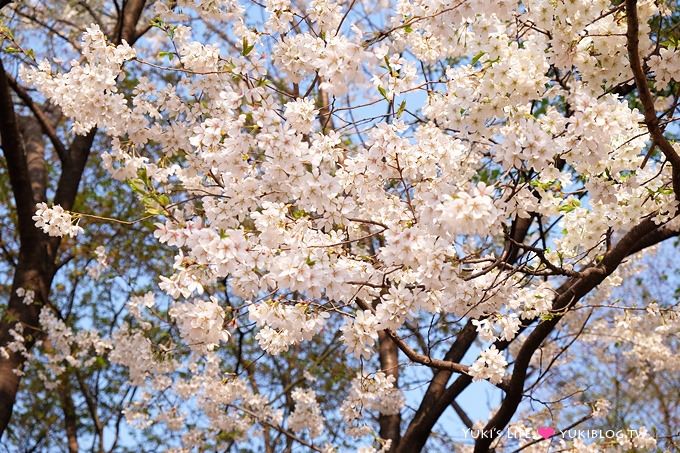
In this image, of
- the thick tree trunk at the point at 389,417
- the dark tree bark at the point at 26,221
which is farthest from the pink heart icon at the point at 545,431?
the dark tree bark at the point at 26,221

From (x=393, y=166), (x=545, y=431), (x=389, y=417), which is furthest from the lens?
(x=389, y=417)

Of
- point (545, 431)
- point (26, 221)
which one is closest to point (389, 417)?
point (545, 431)

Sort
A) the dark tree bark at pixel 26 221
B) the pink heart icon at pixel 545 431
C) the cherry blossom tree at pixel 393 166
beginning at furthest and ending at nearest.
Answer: the dark tree bark at pixel 26 221 < the pink heart icon at pixel 545 431 < the cherry blossom tree at pixel 393 166

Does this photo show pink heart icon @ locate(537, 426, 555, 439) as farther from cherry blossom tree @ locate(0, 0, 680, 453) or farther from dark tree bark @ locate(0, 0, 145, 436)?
dark tree bark @ locate(0, 0, 145, 436)

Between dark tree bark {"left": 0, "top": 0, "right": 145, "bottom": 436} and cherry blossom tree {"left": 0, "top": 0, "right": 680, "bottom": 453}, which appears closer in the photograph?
cherry blossom tree {"left": 0, "top": 0, "right": 680, "bottom": 453}

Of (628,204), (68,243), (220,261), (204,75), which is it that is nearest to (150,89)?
(204,75)

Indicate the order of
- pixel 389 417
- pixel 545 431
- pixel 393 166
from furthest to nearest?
pixel 389 417 < pixel 545 431 < pixel 393 166

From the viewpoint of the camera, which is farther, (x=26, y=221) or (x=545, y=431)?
(x=26, y=221)

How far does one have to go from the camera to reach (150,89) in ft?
13.6

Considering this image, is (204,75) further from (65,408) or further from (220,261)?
(65,408)

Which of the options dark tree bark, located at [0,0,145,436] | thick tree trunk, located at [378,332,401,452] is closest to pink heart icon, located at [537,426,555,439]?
thick tree trunk, located at [378,332,401,452]

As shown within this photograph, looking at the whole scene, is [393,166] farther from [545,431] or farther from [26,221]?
[26,221]

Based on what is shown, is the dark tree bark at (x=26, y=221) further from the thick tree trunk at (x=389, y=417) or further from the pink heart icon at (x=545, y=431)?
the pink heart icon at (x=545, y=431)

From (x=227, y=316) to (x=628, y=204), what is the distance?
6.19 ft
